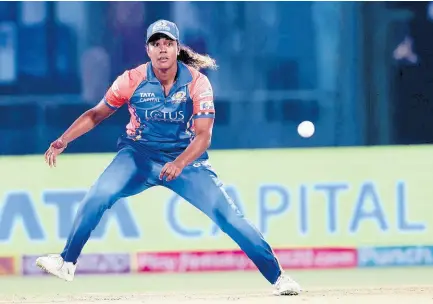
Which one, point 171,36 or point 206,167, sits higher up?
point 171,36

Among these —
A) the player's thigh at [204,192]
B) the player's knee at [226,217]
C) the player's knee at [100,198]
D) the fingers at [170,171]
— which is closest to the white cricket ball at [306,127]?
the player's thigh at [204,192]

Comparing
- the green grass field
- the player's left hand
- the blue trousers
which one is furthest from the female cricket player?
the green grass field

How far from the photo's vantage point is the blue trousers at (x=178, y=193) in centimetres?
664

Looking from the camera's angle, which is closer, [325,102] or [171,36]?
[171,36]

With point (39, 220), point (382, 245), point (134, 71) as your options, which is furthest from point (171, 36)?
point (382, 245)

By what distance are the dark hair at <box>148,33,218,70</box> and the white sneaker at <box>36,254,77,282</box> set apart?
1.50 meters

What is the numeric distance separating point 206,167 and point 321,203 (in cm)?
93

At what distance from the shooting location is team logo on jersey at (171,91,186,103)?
21.9ft

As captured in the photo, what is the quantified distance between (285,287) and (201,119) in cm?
120

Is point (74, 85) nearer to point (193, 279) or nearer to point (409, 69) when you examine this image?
point (193, 279)

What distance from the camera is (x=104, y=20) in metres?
7.21

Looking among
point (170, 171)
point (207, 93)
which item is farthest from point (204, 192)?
point (207, 93)

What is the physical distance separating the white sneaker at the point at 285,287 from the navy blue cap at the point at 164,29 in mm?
1674

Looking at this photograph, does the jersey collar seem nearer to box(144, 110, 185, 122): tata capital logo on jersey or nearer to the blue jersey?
the blue jersey
